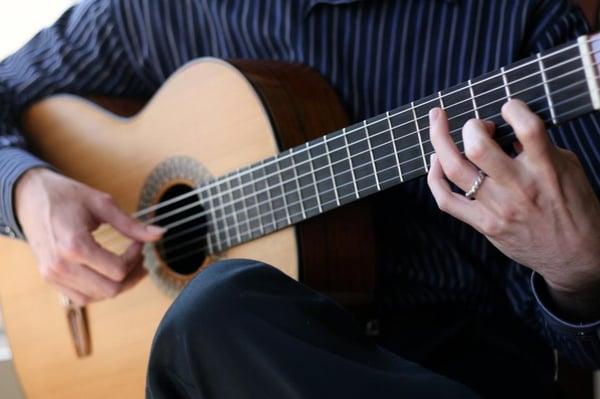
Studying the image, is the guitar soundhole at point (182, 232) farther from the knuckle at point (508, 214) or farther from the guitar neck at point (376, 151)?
the knuckle at point (508, 214)

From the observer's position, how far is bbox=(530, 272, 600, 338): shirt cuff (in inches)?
30.1

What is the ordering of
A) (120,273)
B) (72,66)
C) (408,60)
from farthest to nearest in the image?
(72,66) < (120,273) < (408,60)

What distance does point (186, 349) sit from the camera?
62 cm

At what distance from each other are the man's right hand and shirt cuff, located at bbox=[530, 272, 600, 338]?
521 millimetres

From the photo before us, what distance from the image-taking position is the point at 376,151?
2.60 ft

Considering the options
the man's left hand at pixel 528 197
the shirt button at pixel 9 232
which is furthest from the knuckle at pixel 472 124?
the shirt button at pixel 9 232

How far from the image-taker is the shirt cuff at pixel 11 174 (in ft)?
3.72

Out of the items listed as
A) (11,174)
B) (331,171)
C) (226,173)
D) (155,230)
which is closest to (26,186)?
(11,174)

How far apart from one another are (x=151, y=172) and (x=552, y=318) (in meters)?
0.61

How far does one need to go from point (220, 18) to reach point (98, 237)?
1.30 ft

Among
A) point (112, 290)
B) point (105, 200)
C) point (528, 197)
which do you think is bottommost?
point (112, 290)

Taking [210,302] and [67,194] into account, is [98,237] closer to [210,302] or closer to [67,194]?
[67,194]

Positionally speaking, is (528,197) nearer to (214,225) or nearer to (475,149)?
(475,149)

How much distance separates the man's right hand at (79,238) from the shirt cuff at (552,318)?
1.71ft
